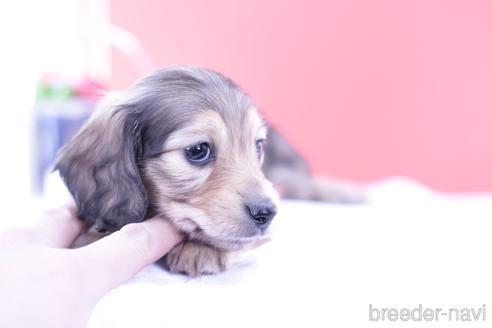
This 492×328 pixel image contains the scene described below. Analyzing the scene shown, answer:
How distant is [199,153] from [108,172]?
23cm

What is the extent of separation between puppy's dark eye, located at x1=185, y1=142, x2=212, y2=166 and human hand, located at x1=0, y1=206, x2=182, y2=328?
171 mm

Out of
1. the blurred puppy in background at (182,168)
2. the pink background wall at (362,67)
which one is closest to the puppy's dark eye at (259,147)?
the blurred puppy in background at (182,168)

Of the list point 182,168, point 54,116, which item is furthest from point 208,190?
point 54,116

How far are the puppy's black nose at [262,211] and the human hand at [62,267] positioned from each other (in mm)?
194

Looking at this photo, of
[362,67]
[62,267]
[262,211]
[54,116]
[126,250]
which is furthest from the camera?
[362,67]

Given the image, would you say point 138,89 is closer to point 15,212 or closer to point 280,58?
point 15,212

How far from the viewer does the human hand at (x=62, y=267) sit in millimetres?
877

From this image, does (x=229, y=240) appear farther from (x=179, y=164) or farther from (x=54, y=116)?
(x=54, y=116)

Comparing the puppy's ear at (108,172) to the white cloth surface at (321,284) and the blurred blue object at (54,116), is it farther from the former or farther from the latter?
the blurred blue object at (54,116)

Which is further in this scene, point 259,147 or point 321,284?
point 259,147

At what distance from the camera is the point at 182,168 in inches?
51.1

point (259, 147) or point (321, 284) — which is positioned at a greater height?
point (259, 147)

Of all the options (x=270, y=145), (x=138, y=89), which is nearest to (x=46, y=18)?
(x=270, y=145)

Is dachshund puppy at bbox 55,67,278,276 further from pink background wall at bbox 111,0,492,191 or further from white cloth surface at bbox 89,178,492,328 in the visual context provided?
pink background wall at bbox 111,0,492,191
